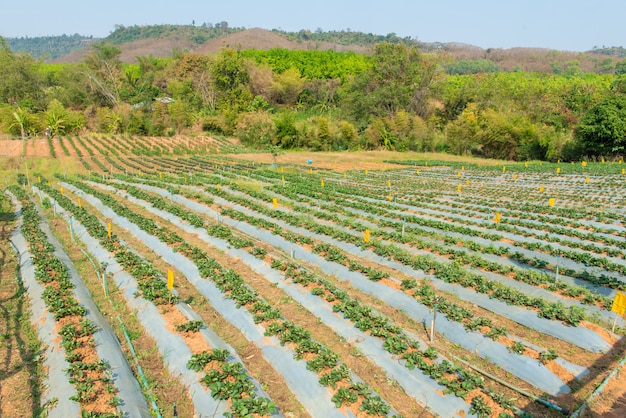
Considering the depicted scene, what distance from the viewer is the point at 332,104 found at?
66750 mm

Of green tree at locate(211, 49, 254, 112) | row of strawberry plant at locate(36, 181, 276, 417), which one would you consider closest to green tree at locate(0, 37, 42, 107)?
green tree at locate(211, 49, 254, 112)

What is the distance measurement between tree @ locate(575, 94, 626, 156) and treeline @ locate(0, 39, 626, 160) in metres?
0.08

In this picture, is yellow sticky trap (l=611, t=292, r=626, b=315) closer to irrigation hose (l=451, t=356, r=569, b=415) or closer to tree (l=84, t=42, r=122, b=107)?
irrigation hose (l=451, t=356, r=569, b=415)

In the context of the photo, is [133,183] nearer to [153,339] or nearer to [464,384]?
[153,339]

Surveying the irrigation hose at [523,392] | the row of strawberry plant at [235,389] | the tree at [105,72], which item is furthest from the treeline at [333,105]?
the row of strawberry plant at [235,389]

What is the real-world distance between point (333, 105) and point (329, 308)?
60.7m

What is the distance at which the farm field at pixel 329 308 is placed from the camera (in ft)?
20.0

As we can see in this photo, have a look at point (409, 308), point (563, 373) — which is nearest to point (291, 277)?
point (409, 308)

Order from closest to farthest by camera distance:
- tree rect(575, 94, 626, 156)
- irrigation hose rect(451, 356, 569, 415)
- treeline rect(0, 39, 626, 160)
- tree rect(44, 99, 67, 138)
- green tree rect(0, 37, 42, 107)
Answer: irrigation hose rect(451, 356, 569, 415), tree rect(575, 94, 626, 156), treeline rect(0, 39, 626, 160), tree rect(44, 99, 67, 138), green tree rect(0, 37, 42, 107)

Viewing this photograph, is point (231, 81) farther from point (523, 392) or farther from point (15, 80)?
point (523, 392)

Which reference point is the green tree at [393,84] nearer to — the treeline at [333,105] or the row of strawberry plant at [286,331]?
the treeline at [333,105]

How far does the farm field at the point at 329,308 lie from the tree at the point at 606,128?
59.4 ft

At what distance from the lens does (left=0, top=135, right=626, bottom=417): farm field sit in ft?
20.0

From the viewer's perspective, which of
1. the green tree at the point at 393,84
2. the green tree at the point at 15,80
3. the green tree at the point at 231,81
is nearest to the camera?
the green tree at the point at 393,84
